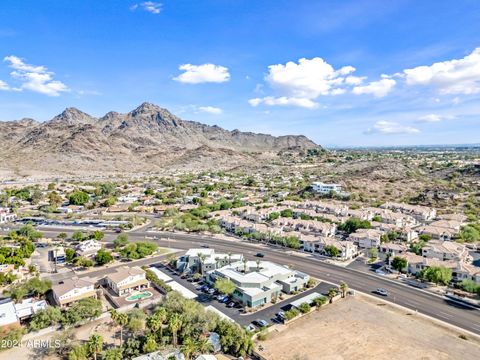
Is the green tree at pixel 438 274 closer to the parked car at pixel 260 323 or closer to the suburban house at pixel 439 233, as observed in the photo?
the suburban house at pixel 439 233

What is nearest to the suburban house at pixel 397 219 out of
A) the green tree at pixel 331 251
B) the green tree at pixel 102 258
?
the green tree at pixel 331 251

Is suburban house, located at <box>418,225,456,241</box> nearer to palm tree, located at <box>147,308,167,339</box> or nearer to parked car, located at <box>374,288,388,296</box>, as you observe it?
parked car, located at <box>374,288,388,296</box>

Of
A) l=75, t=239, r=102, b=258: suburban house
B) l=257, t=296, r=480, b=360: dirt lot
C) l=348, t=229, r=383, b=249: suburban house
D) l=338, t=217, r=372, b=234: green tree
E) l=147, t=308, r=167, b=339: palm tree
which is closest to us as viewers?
l=147, t=308, r=167, b=339: palm tree

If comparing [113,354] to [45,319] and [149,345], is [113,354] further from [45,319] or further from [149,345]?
[45,319]

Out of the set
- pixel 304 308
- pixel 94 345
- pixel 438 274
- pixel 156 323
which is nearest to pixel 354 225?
pixel 438 274

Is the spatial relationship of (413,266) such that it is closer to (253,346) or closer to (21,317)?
(253,346)

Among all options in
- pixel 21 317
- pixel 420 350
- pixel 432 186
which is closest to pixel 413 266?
pixel 420 350

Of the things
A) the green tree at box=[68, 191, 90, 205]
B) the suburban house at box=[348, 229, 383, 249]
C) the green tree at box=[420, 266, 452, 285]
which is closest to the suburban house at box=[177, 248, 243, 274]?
the suburban house at box=[348, 229, 383, 249]
